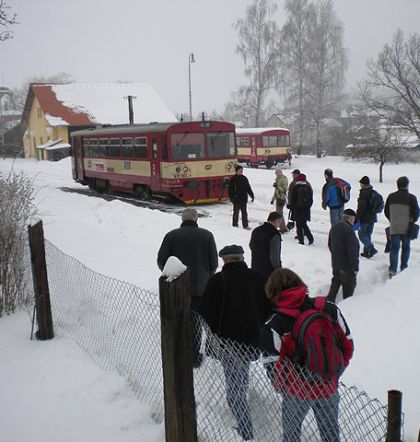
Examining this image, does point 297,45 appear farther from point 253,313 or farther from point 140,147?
point 253,313

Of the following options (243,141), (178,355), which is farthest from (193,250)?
(243,141)

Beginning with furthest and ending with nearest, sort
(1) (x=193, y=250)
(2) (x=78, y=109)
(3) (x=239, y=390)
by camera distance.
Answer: (2) (x=78, y=109)
(1) (x=193, y=250)
(3) (x=239, y=390)

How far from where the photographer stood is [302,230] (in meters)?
11.5

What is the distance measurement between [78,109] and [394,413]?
49794 mm

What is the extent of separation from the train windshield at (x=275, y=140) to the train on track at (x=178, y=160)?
1826 cm

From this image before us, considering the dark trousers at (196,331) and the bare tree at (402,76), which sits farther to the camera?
the bare tree at (402,76)

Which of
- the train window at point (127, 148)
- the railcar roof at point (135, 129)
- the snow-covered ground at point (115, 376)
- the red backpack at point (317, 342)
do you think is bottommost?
the snow-covered ground at point (115, 376)

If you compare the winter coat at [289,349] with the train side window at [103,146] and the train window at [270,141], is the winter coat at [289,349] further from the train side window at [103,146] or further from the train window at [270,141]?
the train window at [270,141]

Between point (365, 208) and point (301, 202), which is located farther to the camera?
point (301, 202)

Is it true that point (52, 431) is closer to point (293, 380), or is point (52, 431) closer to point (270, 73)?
point (293, 380)

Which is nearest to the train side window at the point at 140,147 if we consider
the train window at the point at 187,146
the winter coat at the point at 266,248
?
the train window at the point at 187,146

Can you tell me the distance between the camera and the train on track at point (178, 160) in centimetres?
1722

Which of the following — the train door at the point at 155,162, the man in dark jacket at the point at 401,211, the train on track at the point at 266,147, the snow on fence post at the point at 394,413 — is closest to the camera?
the snow on fence post at the point at 394,413

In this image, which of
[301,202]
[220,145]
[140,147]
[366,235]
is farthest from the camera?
[140,147]
